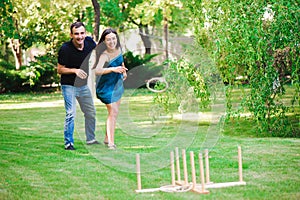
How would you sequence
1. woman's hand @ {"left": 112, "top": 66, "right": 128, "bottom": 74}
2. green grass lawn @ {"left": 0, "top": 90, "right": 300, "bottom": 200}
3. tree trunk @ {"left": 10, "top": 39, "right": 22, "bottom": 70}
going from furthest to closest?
tree trunk @ {"left": 10, "top": 39, "right": 22, "bottom": 70}
woman's hand @ {"left": 112, "top": 66, "right": 128, "bottom": 74}
green grass lawn @ {"left": 0, "top": 90, "right": 300, "bottom": 200}

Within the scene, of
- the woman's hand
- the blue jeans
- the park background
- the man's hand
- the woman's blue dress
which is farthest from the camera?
the blue jeans

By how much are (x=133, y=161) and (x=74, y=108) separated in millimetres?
1333

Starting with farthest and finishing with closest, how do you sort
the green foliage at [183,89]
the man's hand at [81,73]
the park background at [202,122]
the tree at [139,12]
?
the tree at [139,12], the green foliage at [183,89], the man's hand at [81,73], the park background at [202,122]

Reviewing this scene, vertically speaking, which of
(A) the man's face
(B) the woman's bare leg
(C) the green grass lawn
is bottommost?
(C) the green grass lawn

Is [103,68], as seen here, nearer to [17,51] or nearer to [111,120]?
[111,120]

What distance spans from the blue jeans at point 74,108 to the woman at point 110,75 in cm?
31

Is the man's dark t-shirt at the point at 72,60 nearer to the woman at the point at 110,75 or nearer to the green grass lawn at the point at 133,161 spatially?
the woman at the point at 110,75

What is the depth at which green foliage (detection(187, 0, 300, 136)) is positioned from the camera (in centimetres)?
768

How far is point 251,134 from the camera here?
8.84 meters

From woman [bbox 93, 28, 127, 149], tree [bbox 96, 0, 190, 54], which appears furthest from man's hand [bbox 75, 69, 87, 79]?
tree [bbox 96, 0, 190, 54]

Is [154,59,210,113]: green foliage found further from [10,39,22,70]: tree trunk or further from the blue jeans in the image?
[10,39,22,70]: tree trunk

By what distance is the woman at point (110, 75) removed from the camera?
707 centimetres

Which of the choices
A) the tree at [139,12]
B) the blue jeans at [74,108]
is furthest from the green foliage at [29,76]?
the blue jeans at [74,108]

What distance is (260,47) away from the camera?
7711 mm
